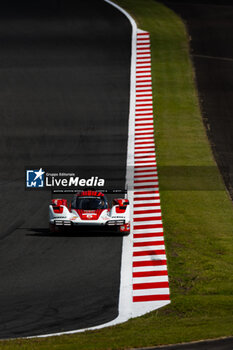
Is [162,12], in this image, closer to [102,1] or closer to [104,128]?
[102,1]

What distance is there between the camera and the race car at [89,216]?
26.8 m

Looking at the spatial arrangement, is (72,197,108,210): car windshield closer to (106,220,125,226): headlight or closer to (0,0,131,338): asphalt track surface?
(106,220,125,226): headlight

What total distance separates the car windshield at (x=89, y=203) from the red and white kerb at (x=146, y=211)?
5.26 feet

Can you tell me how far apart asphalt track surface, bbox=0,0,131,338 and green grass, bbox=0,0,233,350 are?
1735mm

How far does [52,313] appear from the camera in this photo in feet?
65.6

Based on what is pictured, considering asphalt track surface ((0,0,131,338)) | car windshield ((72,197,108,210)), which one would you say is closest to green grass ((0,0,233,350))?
asphalt track surface ((0,0,131,338))

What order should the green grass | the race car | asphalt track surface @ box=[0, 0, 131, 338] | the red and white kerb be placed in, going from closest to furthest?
the green grass → asphalt track surface @ box=[0, 0, 131, 338] → the red and white kerb → the race car

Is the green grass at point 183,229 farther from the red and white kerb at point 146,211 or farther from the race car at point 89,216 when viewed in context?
the race car at point 89,216

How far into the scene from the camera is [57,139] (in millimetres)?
39375

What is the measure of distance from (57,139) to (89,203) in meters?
12.4

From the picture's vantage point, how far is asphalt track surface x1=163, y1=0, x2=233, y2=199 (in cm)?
3947

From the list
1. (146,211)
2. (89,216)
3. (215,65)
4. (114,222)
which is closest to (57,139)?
(146,211)

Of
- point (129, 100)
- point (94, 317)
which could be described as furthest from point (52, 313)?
point (129, 100)

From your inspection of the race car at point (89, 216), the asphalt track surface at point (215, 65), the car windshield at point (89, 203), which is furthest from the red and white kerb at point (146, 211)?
the asphalt track surface at point (215, 65)
